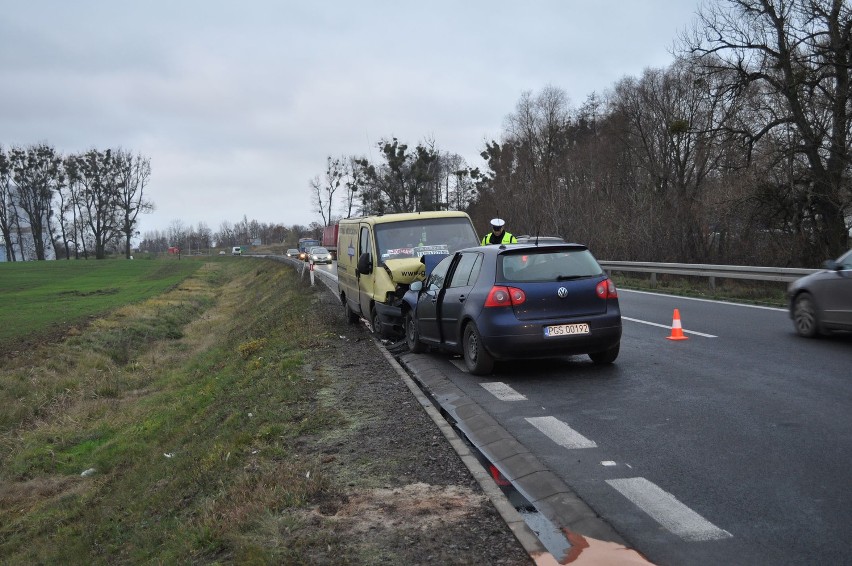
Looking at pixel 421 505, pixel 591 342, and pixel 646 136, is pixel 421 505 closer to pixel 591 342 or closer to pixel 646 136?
pixel 591 342

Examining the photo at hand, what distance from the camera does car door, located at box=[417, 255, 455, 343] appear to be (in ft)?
36.1

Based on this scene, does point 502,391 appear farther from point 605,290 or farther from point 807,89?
point 807,89

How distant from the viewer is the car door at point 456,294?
1012cm

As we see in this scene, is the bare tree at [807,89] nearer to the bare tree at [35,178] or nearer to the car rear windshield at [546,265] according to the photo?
the car rear windshield at [546,265]

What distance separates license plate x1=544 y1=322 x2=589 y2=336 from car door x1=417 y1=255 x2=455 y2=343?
2121 mm

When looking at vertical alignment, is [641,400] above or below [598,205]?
below

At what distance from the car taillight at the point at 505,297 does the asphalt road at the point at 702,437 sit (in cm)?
92

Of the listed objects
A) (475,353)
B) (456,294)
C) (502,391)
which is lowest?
(502,391)

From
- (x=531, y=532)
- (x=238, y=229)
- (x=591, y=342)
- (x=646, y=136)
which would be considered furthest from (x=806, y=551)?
(x=238, y=229)

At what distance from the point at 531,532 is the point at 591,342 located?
17.1 ft

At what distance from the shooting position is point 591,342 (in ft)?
30.8

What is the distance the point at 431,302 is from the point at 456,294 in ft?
2.70

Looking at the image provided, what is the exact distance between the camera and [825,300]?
36.3ft

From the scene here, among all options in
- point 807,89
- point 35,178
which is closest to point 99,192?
point 35,178
